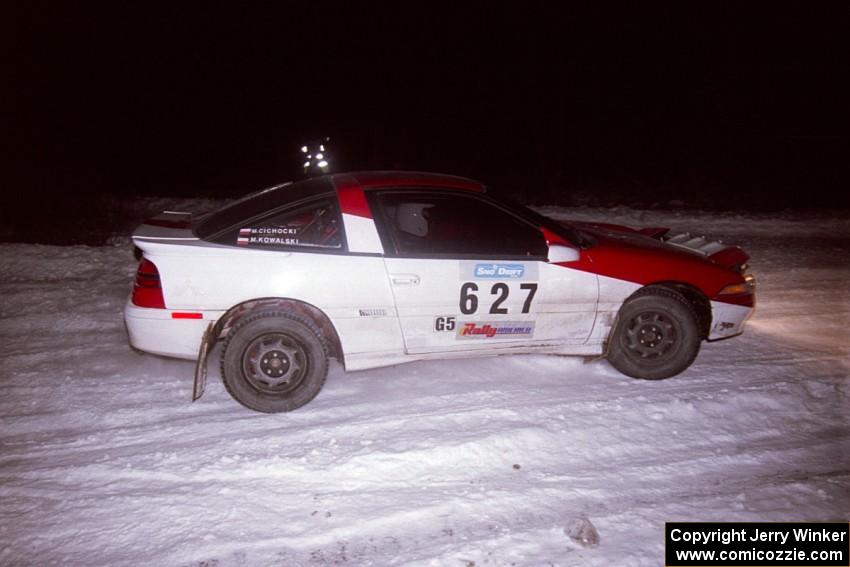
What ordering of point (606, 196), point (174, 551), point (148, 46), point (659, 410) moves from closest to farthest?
point (174, 551) < point (659, 410) < point (606, 196) < point (148, 46)

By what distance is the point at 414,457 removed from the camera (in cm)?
370

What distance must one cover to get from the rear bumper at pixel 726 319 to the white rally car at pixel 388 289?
1cm

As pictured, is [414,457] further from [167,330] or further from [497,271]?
[167,330]

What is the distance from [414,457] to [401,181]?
1.97 m

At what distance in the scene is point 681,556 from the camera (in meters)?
3.02

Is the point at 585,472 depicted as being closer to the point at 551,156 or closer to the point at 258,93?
the point at 551,156

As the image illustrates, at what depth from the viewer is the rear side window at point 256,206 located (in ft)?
13.8

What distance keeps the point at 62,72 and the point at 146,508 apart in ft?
62.7

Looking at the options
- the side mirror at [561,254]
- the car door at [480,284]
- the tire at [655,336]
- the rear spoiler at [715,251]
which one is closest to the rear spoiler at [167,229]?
the car door at [480,284]

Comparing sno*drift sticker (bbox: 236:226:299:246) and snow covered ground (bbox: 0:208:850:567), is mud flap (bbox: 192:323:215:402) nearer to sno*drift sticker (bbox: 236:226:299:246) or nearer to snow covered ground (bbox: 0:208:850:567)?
snow covered ground (bbox: 0:208:850:567)

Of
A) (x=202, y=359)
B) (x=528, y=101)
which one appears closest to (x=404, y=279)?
(x=202, y=359)

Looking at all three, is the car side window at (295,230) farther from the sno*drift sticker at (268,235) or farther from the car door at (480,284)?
the car door at (480,284)

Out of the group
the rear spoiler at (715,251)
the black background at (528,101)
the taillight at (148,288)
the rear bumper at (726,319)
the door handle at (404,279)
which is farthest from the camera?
the black background at (528,101)

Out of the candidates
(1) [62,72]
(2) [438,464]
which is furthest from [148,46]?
(2) [438,464]
